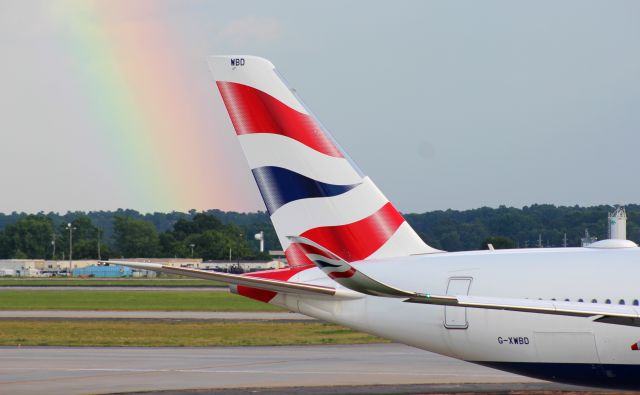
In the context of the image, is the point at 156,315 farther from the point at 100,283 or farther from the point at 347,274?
the point at 100,283

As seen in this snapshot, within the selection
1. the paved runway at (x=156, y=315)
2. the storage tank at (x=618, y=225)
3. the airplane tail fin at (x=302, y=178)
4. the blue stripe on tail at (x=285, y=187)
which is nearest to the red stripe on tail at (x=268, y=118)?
the airplane tail fin at (x=302, y=178)

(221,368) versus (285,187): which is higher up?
(285,187)

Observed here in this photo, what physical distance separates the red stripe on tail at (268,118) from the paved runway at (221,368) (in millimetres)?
8739

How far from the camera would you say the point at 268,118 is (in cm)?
2592

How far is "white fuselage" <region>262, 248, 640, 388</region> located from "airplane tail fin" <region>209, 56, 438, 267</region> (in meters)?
0.70

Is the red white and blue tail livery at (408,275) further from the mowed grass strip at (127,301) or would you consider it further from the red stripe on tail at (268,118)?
the mowed grass strip at (127,301)

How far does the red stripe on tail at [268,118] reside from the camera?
84.4 ft

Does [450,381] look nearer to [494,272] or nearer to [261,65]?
[494,272]

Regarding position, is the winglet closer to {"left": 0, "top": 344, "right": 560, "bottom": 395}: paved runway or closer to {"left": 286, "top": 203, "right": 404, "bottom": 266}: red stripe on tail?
{"left": 286, "top": 203, "right": 404, "bottom": 266}: red stripe on tail

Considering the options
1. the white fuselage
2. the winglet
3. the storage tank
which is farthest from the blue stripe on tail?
the storage tank

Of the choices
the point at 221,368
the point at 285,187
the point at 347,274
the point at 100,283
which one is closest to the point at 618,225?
the point at 221,368

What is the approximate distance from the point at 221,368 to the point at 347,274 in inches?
715

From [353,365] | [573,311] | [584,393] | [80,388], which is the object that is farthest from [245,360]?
[573,311]

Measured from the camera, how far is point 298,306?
25.1 meters
